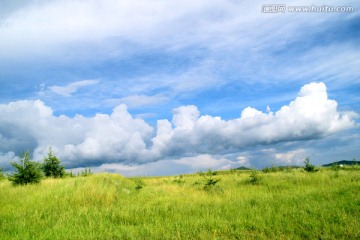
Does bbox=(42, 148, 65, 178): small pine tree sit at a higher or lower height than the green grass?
higher

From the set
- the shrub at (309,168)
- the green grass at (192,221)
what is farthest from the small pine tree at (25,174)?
the shrub at (309,168)

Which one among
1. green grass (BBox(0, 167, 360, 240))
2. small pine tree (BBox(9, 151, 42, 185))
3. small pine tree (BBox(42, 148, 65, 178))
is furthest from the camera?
small pine tree (BBox(42, 148, 65, 178))

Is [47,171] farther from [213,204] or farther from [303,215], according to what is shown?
[303,215]

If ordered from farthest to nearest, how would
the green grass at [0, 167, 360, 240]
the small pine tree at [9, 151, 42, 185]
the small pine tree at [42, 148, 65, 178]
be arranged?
the small pine tree at [42, 148, 65, 178]
the small pine tree at [9, 151, 42, 185]
the green grass at [0, 167, 360, 240]

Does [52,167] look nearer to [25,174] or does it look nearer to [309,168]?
[25,174]

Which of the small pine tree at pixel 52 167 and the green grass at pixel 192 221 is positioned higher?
the small pine tree at pixel 52 167

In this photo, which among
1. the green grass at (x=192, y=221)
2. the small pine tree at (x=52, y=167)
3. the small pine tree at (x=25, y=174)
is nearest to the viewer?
the green grass at (x=192, y=221)

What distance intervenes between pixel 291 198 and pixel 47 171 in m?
26.6

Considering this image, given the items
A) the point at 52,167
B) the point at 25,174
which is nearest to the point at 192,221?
the point at 25,174

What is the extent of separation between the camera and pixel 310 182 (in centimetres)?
1989

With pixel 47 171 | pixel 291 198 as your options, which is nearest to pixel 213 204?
pixel 291 198

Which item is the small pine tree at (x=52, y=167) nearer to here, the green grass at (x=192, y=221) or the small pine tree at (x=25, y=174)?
the small pine tree at (x=25, y=174)

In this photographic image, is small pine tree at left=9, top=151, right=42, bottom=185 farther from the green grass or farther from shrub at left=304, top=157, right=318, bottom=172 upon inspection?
shrub at left=304, top=157, right=318, bottom=172

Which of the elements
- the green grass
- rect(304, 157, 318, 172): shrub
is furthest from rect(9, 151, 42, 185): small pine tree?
rect(304, 157, 318, 172): shrub
